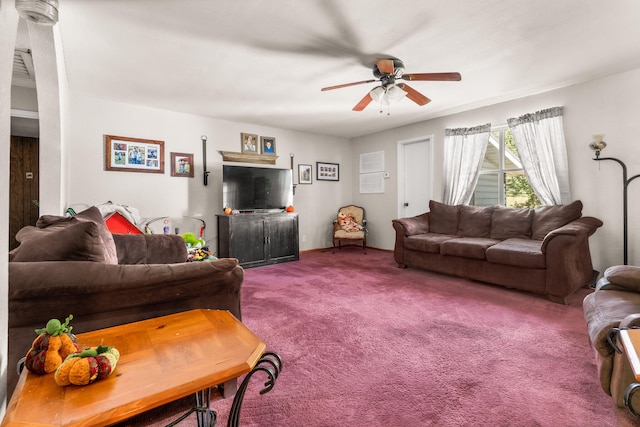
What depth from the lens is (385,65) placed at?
8.94 feet

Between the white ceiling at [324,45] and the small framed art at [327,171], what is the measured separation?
215 cm

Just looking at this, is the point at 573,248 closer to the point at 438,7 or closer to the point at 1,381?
the point at 438,7

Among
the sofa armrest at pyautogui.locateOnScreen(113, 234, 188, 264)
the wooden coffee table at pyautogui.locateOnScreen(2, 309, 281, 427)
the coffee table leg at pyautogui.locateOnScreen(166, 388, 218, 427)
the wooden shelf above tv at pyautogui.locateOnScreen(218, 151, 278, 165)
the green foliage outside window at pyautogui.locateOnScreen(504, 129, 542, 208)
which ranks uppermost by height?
the wooden shelf above tv at pyautogui.locateOnScreen(218, 151, 278, 165)

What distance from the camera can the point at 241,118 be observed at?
191 inches

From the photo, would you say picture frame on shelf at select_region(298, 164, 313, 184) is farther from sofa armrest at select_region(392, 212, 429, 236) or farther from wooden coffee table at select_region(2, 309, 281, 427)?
wooden coffee table at select_region(2, 309, 281, 427)

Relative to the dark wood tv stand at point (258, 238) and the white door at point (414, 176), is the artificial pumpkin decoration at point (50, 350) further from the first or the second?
the white door at point (414, 176)

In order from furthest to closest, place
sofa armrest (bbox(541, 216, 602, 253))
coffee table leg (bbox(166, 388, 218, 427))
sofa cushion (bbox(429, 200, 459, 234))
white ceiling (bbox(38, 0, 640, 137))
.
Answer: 1. sofa cushion (bbox(429, 200, 459, 234))
2. sofa armrest (bbox(541, 216, 602, 253))
3. white ceiling (bbox(38, 0, 640, 137))
4. coffee table leg (bbox(166, 388, 218, 427))

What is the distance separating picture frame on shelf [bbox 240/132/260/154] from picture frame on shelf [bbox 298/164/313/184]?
93 cm

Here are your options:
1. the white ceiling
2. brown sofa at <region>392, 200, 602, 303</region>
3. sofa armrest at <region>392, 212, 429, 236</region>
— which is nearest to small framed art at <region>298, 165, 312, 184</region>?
the white ceiling

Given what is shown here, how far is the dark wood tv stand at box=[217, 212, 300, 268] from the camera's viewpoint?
448 cm

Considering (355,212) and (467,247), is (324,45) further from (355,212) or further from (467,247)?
(355,212)

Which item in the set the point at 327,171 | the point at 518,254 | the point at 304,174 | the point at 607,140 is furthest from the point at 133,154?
the point at 607,140

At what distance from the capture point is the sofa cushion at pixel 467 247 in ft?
11.3

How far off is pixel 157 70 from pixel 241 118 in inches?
71.4
